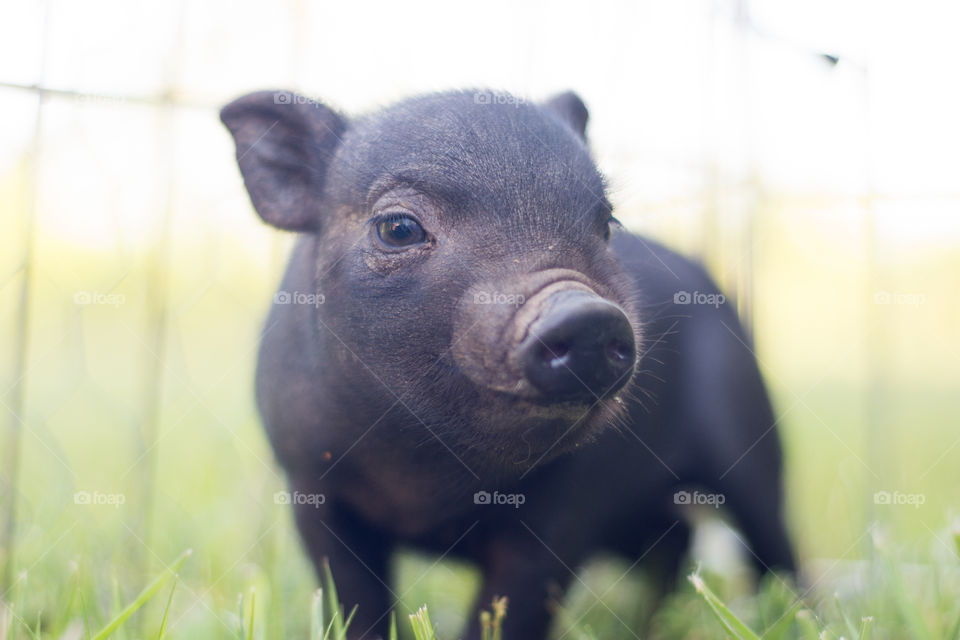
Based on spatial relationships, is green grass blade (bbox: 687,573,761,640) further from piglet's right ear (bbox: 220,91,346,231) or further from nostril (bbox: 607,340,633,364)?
piglet's right ear (bbox: 220,91,346,231)

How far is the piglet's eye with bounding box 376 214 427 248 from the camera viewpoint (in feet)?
6.78

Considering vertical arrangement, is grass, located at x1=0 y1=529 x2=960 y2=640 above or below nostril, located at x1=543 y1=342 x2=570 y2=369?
below

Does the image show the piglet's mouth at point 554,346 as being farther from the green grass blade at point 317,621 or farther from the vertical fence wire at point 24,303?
the vertical fence wire at point 24,303

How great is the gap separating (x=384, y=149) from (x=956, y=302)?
379 centimetres

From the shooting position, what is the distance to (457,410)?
1974 millimetres

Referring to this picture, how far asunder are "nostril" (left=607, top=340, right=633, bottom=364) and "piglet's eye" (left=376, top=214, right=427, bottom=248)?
715 millimetres

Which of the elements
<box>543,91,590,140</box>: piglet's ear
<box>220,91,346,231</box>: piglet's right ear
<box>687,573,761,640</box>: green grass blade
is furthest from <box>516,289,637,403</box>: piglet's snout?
<box>543,91,590,140</box>: piglet's ear

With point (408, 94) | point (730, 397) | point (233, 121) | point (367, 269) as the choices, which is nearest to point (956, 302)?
point (730, 397)

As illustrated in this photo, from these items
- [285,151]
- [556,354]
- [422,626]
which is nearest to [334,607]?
[422,626]

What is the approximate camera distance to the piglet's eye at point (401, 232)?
2.07 metres

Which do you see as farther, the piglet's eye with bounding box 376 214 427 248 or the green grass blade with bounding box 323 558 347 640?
the piglet's eye with bounding box 376 214 427 248

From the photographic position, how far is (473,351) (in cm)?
182

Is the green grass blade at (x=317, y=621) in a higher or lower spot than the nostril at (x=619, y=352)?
lower

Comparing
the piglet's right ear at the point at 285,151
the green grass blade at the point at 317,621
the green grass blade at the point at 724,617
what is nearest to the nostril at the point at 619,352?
the green grass blade at the point at 724,617
